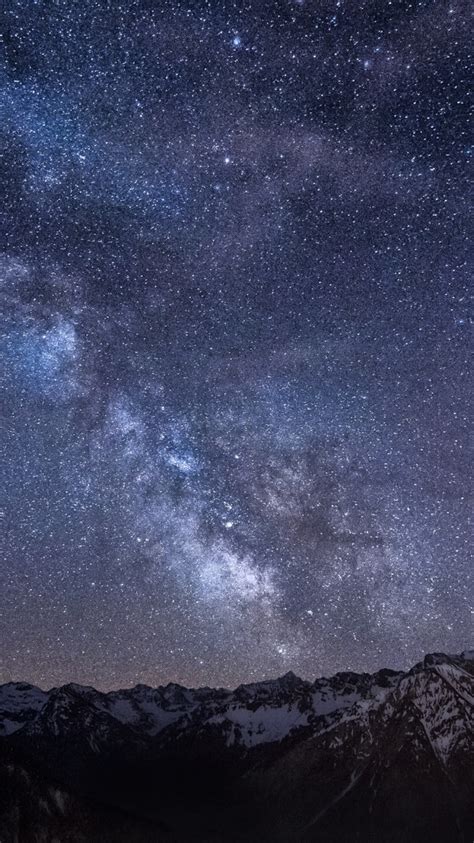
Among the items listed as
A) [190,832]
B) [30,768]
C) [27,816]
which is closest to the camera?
[27,816]

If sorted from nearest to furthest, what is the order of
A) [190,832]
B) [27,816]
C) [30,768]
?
1. [27,816]
2. [30,768]
3. [190,832]

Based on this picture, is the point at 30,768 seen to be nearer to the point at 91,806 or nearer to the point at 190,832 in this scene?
the point at 91,806

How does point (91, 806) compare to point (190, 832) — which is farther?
point (190, 832)

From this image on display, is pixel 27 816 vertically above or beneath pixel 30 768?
beneath

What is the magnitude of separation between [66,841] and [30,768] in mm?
13510

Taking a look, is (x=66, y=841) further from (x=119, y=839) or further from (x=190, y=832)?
(x=190, y=832)

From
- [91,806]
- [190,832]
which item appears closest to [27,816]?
[91,806]

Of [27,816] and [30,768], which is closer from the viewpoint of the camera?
[27,816]

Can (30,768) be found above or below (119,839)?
above

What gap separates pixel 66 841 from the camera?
11281 cm

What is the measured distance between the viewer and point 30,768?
12019 centimetres

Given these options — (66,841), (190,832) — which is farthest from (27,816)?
(190,832)

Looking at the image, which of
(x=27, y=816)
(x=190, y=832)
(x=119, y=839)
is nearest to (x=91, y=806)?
(x=119, y=839)

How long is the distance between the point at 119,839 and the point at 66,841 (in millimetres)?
13813
